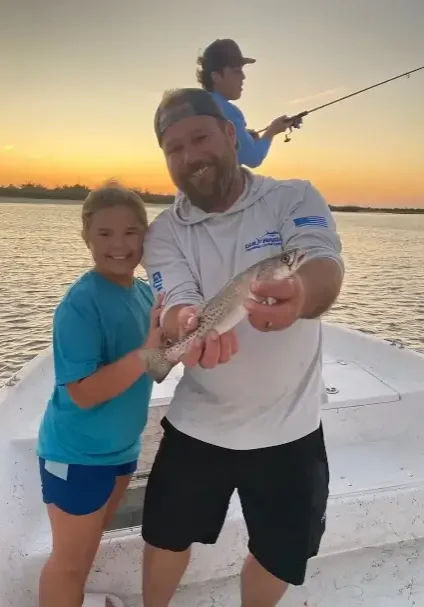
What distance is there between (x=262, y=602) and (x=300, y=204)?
164 cm

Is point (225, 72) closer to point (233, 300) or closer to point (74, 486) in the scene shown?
point (233, 300)

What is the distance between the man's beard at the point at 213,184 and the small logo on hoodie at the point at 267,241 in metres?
0.20

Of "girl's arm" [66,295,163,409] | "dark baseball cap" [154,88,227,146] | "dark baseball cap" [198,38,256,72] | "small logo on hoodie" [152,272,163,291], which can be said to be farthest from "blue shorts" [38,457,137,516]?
"dark baseball cap" [198,38,256,72]

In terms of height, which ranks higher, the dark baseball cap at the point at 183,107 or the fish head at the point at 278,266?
the dark baseball cap at the point at 183,107

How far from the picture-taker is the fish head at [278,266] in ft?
4.87

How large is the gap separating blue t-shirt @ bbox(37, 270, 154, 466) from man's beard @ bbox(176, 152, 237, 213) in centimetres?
43

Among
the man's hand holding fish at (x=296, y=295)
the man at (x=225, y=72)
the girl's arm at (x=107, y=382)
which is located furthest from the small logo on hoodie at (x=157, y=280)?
the man at (x=225, y=72)

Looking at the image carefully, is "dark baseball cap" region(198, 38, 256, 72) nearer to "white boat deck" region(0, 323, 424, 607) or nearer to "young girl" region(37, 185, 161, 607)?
"white boat deck" region(0, 323, 424, 607)

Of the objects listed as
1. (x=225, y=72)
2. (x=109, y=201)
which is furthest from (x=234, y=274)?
(x=225, y=72)

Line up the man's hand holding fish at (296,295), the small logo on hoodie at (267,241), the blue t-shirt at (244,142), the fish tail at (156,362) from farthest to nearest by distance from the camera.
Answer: the blue t-shirt at (244,142) → the small logo on hoodie at (267,241) → the fish tail at (156,362) → the man's hand holding fish at (296,295)

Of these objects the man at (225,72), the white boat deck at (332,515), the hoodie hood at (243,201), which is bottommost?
the white boat deck at (332,515)

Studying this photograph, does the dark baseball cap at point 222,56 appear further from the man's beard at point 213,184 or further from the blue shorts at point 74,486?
the blue shorts at point 74,486

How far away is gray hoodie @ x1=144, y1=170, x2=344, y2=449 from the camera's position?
6.05 ft

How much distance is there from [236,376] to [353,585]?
1554 millimetres
